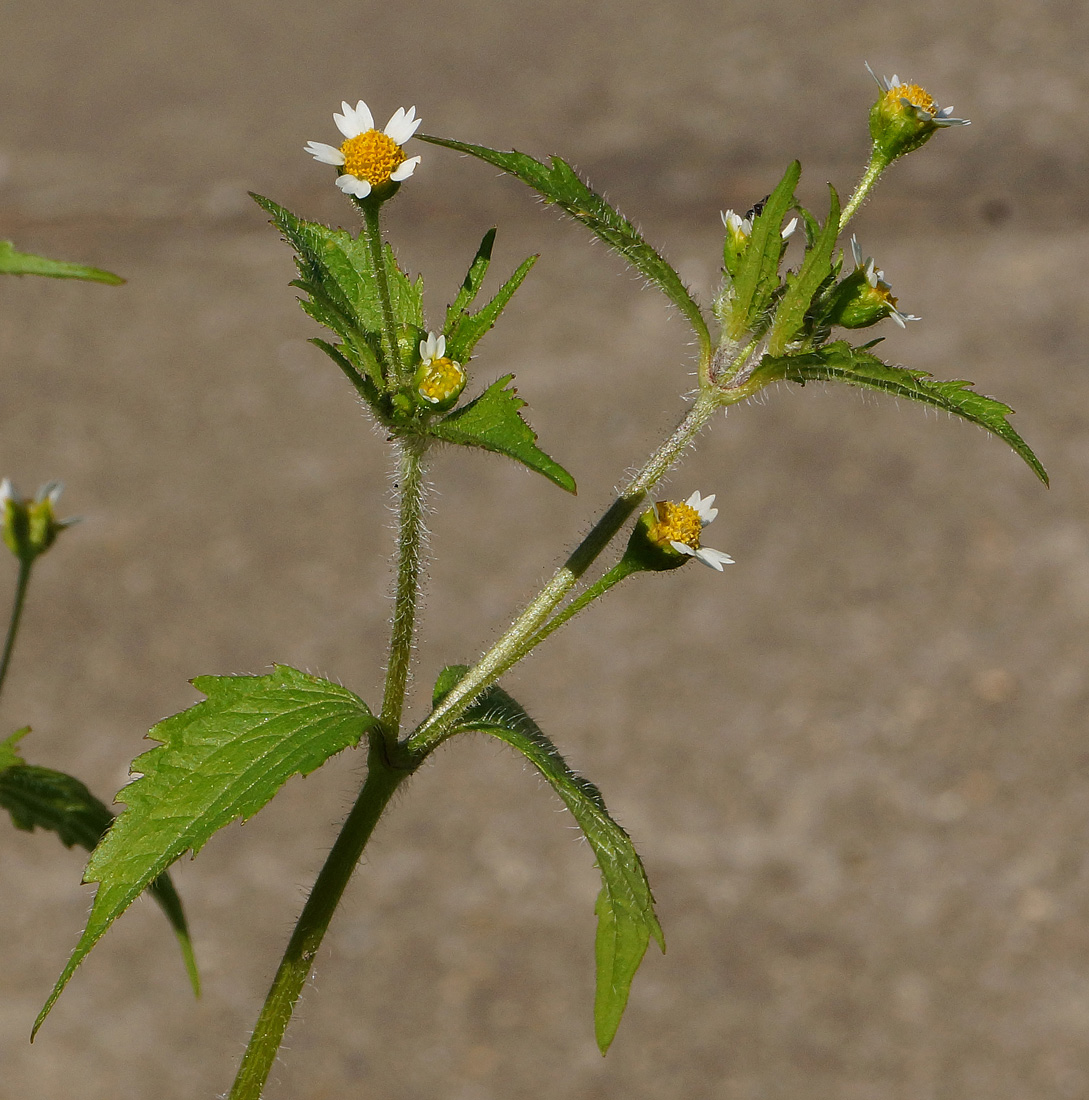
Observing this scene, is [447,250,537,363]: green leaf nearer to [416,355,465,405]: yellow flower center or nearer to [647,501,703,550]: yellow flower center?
[416,355,465,405]: yellow flower center

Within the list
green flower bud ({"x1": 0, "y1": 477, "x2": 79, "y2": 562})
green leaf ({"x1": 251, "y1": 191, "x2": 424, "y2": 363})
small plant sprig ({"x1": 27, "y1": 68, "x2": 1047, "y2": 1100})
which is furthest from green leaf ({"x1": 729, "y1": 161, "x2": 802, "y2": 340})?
green flower bud ({"x1": 0, "y1": 477, "x2": 79, "y2": 562})

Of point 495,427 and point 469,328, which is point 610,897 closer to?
point 495,427

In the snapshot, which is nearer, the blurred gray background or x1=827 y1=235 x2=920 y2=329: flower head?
x1=827 y1=235 x2=920 y2=329: flower head

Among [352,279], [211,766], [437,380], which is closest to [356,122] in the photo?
[352,279]

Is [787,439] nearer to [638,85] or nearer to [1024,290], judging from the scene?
[1024,290]

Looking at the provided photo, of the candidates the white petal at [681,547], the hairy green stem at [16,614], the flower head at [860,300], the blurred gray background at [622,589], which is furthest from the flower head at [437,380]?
the blurred gray background at [622,589]

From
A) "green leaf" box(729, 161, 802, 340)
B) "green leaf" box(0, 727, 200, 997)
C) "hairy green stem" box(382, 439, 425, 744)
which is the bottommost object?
"green leaf" box(0, 727, 200, 997)
